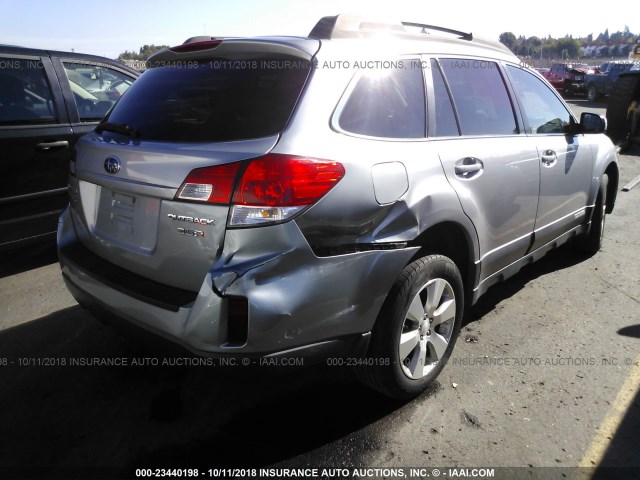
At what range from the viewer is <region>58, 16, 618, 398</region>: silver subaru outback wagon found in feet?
6.44

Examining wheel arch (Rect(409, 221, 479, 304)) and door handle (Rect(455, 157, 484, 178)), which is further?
door handle (Rect(455, 157, 484, 178))

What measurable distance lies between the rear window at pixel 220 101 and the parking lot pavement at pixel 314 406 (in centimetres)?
100

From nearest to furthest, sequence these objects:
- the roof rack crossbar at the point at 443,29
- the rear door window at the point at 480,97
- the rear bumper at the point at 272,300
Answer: the rear bumper at the point at 272,300
the rear door window at the point at 480,97
the roof rack crossbar at the point at 443,29

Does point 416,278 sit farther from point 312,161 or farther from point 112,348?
point 112,348

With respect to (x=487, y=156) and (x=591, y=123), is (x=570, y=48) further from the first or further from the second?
(x=487, y=156)

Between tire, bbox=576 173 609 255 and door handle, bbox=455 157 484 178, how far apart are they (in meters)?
2.31

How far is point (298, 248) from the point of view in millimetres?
1964

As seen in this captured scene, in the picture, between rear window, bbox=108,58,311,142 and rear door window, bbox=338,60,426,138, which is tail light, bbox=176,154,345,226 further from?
rear door window, bbox=338,60,426,138

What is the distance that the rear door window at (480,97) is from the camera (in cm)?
292

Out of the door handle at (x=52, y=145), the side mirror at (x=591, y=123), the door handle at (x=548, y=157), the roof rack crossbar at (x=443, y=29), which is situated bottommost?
the door handle at (x=52, y=145)

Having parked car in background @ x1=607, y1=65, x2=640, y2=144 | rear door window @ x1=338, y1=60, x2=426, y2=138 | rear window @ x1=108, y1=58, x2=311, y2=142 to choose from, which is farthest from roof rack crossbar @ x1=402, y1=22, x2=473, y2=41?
parked car in background @ x1=607, y1=65, x2=640, y2=144

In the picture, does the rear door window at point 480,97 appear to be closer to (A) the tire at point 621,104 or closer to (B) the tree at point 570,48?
(A) the tire at point 621,104

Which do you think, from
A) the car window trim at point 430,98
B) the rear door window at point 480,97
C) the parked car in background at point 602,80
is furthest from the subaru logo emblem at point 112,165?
the parked car in background at point 602,80

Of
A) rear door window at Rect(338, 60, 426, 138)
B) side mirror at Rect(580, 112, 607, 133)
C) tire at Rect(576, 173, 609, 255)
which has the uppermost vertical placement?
rear door window at Rect(338, 60, 426, 138)
